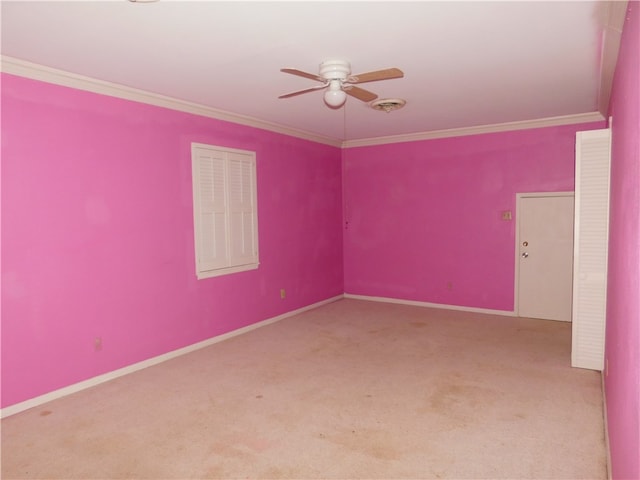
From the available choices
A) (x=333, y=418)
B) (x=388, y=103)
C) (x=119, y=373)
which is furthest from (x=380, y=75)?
(x=119, y=373)

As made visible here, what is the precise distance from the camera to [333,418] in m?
3.25

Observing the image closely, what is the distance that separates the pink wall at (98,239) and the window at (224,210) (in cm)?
12

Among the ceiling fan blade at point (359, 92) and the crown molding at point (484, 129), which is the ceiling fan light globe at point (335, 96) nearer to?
the ceiling fan blade at point (359, 92)

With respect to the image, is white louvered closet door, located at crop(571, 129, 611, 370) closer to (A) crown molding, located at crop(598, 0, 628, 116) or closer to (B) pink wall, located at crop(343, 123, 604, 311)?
(A) crown molding, located at crop(598, 0, 628, 116)

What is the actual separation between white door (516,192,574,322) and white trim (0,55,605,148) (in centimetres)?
96

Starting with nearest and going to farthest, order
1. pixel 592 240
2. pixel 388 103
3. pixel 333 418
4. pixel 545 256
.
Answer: pixel 333 418, pixel 592 240, pixel 388 103, pixel 545 256

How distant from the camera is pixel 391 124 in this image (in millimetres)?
5930

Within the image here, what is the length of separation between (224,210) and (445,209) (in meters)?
3.32

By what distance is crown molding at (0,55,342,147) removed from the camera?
3346 millimetres

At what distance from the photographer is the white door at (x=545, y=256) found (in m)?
5.84

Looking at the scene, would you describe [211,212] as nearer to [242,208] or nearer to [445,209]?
[242,208]

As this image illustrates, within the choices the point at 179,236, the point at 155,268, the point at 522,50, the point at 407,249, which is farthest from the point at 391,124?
the point at 155,268

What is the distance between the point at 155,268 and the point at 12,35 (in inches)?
89.5

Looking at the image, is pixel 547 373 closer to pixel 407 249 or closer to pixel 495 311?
pixel 495 311
